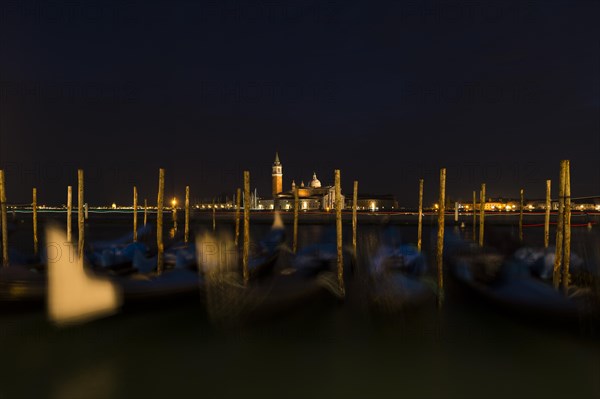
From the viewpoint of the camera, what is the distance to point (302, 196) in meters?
85.8

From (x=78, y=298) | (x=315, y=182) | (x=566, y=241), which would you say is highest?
(x=315, y=182)

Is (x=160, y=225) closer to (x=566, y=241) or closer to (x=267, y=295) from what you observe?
(x=267, y=295)

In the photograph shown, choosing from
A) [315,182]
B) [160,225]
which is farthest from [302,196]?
[160,225]

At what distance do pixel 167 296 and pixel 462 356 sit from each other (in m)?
5.49

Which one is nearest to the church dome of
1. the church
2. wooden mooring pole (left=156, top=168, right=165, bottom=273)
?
the church

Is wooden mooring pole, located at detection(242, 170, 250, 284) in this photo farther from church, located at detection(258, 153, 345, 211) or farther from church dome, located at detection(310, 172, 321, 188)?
church dome, located at detection(310, 172, 321, 188)

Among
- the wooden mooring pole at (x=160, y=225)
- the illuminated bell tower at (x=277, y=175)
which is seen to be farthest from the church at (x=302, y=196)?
the wooden mooring pole at (x=160, y=225)

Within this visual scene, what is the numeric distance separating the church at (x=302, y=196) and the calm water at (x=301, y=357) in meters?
62.8

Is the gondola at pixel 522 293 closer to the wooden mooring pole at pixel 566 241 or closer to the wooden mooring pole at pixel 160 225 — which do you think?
the wooden mooring pole at pixel 566 241

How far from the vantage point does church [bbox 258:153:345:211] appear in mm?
80062

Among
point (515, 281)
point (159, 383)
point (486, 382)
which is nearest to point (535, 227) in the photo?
point (515, 281)

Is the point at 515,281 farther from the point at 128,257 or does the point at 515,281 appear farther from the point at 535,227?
the point at 535,227

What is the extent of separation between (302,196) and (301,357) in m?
79.6

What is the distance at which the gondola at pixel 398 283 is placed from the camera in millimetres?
7879
